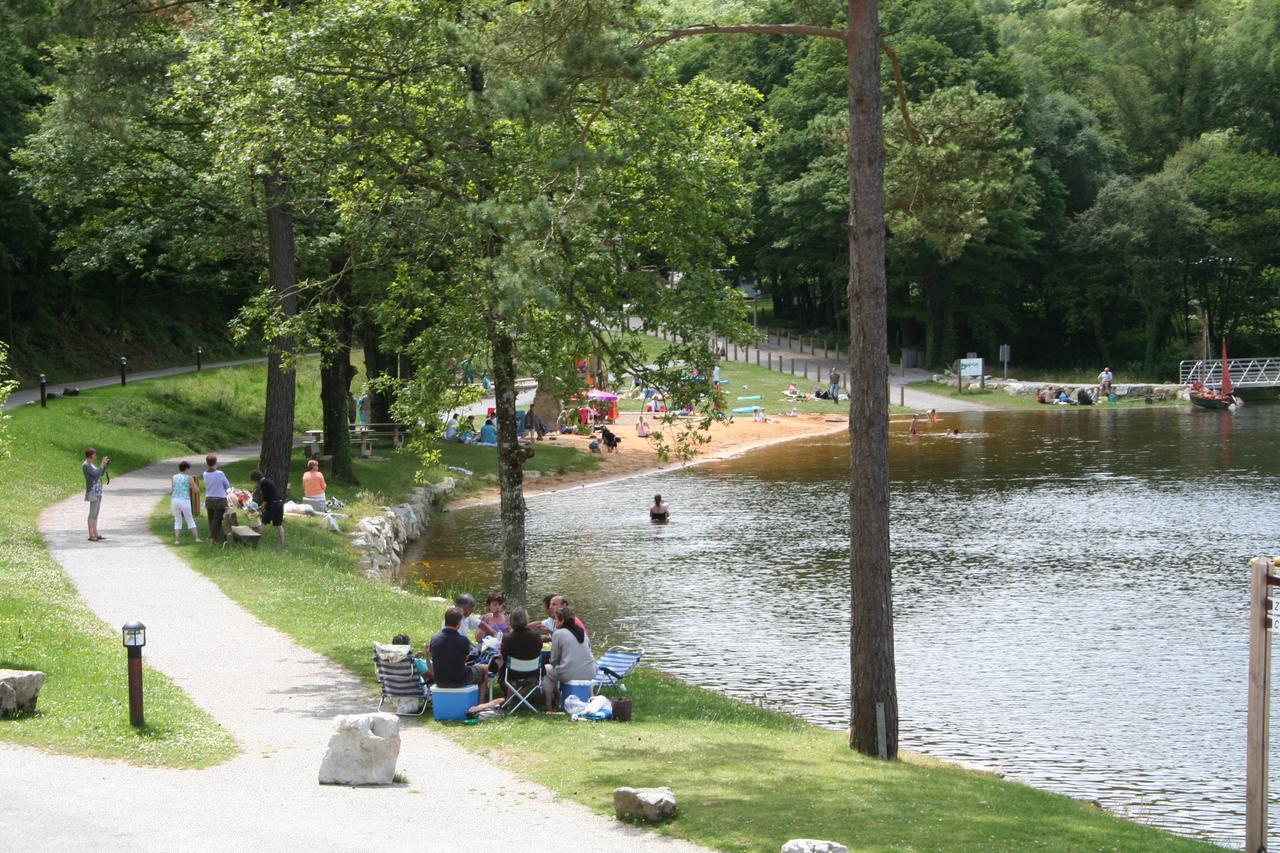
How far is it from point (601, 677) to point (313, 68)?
10559 millimetres

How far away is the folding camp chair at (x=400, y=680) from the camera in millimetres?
15188

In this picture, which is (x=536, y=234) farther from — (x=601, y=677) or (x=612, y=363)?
(x=601, y=677)

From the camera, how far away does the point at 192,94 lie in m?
28.3

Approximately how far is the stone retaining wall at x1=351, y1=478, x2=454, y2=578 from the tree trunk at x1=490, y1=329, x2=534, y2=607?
5.38m

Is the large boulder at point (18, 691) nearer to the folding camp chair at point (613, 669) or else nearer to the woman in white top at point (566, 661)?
the woman in white top at point (566, 661)

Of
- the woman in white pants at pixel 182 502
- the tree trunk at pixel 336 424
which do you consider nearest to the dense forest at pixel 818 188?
the tree trunk at pixel 336 424

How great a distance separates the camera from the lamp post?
1341 centimetres

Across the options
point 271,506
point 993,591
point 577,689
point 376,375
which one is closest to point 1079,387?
point 376,375

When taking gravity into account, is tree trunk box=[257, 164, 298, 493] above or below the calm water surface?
above

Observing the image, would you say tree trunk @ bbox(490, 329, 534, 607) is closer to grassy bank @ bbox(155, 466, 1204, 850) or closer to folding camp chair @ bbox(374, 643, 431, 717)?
grassy bank @ bbox(155, 466, 1204, 850)

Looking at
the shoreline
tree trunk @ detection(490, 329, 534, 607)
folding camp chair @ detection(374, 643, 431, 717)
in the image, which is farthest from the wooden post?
the shoreline

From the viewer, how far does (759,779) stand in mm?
13359

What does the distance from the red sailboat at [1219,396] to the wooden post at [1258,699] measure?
2274 inches

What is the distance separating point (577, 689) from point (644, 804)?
14.7 ft
